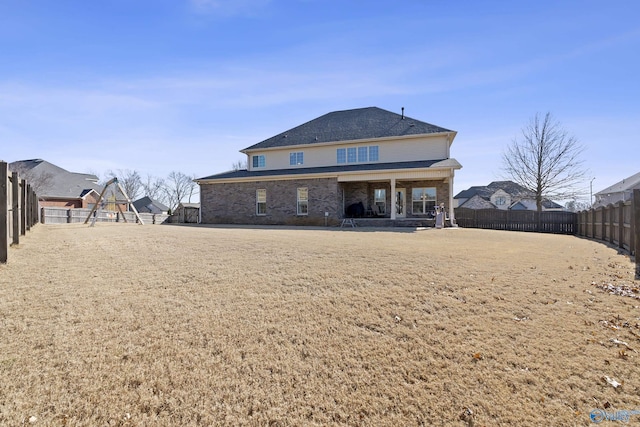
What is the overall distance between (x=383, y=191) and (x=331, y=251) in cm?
1393

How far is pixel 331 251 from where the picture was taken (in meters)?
7.56

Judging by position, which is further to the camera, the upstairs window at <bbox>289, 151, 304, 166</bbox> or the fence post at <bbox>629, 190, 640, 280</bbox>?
the upstairs window at <bbox>289, 151, 304, 166</bbox>

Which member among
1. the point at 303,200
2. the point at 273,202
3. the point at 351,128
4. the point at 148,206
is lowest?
the point at 273,202

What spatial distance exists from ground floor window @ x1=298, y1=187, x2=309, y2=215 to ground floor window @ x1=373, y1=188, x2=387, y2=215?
4535 millimetres

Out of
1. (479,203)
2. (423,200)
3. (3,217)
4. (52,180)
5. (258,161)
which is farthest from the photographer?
(479,203)

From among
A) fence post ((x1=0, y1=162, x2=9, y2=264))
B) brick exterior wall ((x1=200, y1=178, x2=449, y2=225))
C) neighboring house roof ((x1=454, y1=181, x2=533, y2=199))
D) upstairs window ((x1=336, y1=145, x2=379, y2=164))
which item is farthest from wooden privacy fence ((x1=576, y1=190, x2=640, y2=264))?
neighboring house roof ((x1=454, y1=181, x2=533, y2=199))

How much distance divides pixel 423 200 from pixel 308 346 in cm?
1799

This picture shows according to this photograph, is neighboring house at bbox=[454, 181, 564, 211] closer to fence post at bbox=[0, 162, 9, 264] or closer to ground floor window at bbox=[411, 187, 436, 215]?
ground floor window at bbox=[411, 187, 436, 215]

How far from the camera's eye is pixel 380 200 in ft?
68.3

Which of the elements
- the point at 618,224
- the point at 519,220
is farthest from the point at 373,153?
the point at 618,224

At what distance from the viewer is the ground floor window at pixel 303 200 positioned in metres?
19.7

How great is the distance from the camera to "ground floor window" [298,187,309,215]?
19.7 meters

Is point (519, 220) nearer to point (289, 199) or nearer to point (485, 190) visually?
point (289, 199)

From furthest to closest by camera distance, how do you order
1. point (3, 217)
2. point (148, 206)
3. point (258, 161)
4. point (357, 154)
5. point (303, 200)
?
point (148, 206)
point (258, 161)
point (357, 154)
point (303, 200)
point (3, 217)
